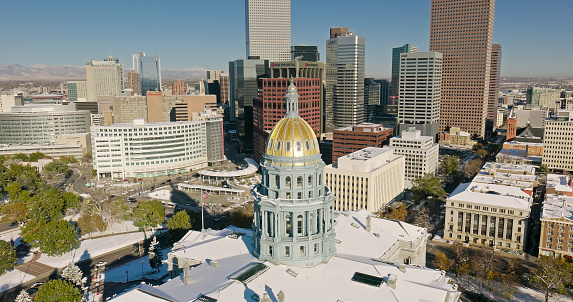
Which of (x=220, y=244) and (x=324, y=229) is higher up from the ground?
(x=324, y=229)

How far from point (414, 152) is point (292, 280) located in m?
134

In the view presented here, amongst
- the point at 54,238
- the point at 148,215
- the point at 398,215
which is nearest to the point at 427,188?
the point at 398,215

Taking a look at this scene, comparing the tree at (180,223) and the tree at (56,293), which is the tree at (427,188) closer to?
the tree at (180,223)

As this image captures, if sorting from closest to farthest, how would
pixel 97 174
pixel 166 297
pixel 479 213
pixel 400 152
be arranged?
pixel 166 297, pixel 479 213, pixel 400 152, pixel 97 174

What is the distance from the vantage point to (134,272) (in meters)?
93.1

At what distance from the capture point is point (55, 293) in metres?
69.0

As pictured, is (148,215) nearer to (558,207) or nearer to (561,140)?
(558,207)

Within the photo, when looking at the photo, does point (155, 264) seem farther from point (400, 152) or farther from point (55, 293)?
point (400, 152)

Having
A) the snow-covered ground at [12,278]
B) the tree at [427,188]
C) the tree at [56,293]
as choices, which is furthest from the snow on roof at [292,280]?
the tree at [427,188]

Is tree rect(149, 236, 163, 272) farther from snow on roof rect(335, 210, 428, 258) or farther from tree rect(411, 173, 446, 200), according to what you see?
tree rect(411, 173, 446, 200)

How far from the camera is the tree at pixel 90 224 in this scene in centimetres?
11439

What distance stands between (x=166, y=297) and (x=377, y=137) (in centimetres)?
14766

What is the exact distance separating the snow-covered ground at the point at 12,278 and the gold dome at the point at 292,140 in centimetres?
6569

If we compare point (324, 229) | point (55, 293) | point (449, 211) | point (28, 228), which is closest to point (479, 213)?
point (449, 211)
